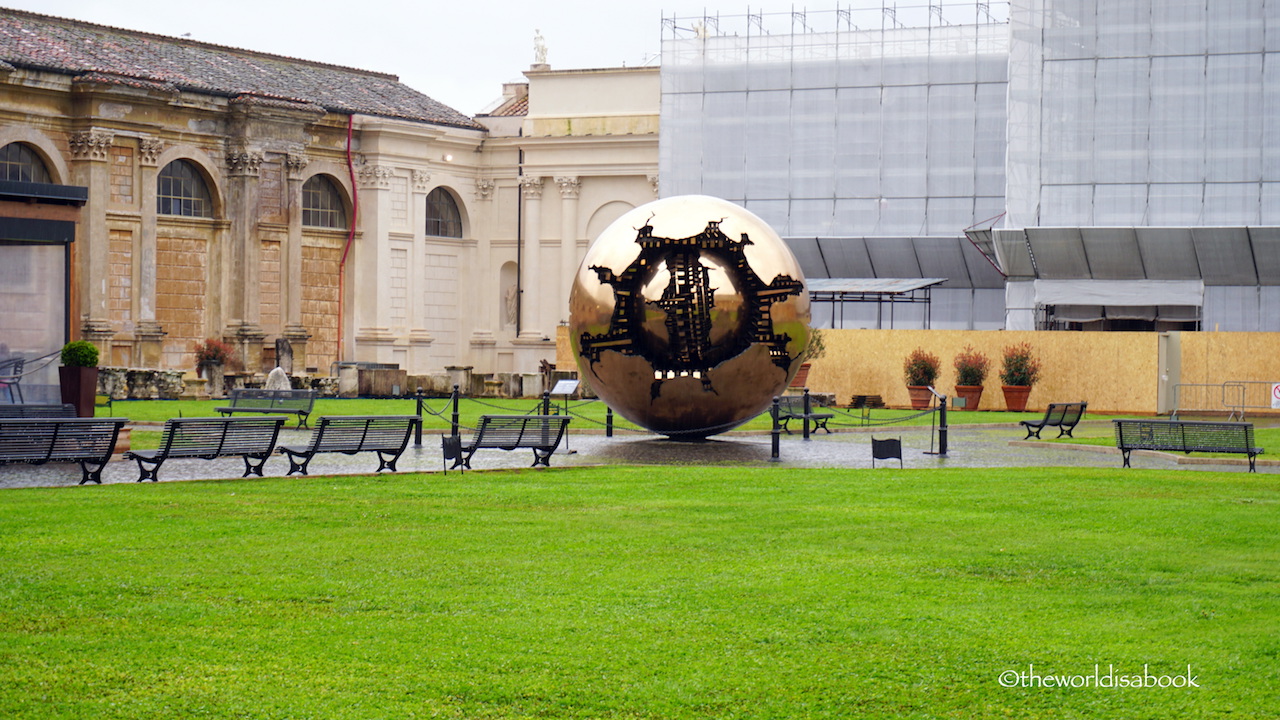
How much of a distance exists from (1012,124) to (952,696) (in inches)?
1680

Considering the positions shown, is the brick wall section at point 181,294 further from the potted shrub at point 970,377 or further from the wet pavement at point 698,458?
the potted shrub at point 970,377

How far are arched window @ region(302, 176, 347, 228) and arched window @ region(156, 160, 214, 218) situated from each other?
12.4ft

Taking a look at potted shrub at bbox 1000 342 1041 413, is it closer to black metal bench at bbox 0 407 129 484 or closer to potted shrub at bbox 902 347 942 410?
potted shrub at bbox 902 347 942 410

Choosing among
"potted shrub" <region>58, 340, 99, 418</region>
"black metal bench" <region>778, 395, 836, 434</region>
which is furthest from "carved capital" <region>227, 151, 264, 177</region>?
"potted shrub" <region>58, 340, 99, 418</region>

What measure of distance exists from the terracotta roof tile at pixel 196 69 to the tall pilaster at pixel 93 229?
6.55ft

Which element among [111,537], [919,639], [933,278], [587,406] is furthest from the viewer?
[933,278]

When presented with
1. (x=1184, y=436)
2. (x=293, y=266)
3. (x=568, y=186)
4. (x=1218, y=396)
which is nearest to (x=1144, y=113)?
(x=1218, y=396)

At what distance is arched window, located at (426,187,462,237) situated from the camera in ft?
191

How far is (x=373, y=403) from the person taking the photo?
39.8m

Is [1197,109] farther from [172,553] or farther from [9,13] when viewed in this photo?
[172,553]

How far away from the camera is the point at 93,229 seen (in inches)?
1807

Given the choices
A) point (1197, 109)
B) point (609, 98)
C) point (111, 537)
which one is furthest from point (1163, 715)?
point (609, 98)

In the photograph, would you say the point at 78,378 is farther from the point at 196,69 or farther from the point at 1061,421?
the point at 196,69

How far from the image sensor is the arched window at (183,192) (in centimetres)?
4931
